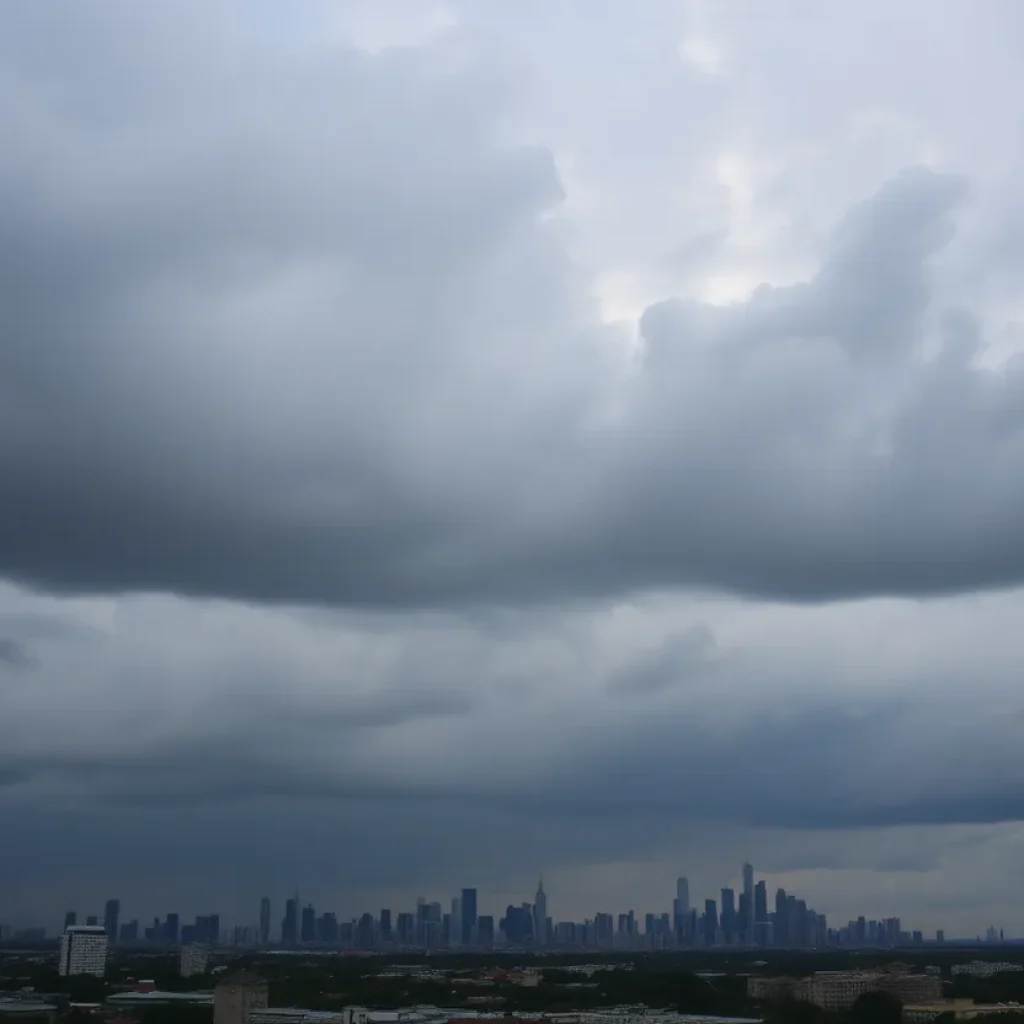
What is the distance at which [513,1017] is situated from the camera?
9012cm

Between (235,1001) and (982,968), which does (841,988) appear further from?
(982,968)

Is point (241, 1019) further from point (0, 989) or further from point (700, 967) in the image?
point (700, 967)

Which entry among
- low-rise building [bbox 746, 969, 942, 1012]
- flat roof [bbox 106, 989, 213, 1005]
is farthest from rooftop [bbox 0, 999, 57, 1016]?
low-rise building [bbox 746, 969, 942, 1012]

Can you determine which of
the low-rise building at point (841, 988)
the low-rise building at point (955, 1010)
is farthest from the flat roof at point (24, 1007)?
the low-rise building at point (955, 1010)

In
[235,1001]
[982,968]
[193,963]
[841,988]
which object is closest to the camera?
[235,1001]

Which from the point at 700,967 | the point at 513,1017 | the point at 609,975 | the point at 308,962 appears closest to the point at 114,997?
the point at 513,1017

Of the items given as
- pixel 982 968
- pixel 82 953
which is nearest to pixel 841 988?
pixel 982 968

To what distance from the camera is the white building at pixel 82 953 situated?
139 meters

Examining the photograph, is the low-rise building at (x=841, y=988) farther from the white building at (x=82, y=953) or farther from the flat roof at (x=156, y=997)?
the white building at (x=82, y=953)

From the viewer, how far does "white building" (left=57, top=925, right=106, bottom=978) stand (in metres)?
139

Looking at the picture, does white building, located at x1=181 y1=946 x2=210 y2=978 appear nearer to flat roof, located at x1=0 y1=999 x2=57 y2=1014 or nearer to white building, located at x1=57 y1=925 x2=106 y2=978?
white building, located at x1=57 y1=925 x2=106 y2=978

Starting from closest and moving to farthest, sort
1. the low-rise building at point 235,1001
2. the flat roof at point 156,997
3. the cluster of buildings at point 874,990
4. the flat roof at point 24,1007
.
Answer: the low-rise building at point 235,1001 < the flat roof at point 24,1007 < the cluster of buildings at point 874,990 < the flat roof at point 156,997

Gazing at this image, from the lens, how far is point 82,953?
140 m

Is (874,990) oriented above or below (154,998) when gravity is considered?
below
